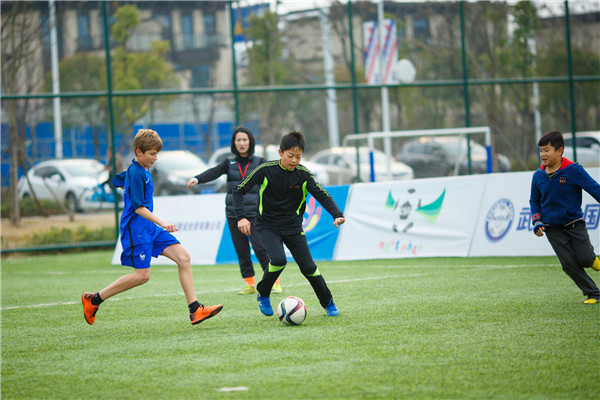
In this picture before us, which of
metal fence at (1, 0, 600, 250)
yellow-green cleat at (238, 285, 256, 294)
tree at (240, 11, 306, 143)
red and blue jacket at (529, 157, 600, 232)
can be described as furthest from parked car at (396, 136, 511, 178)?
red and blue jacket at (529, 157, 600, 232)

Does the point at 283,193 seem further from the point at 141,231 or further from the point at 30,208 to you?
the point at 30,208

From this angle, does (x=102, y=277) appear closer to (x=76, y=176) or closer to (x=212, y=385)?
(x=76, y=176)

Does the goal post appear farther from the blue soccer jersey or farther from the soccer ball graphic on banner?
the blue soccer jersey

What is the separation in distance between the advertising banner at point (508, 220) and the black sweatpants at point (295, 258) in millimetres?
5326

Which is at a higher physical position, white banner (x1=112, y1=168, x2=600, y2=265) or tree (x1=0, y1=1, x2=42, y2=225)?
tree (x1=0, y1=1, x2=42, y2=225)

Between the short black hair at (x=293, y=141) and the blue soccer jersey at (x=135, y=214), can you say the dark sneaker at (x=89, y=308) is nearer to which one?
the blue soccer jersey at (x=135, y=214)

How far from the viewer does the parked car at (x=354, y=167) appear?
17.8m

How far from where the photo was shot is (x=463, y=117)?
1872cm

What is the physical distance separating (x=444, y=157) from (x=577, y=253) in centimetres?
1144

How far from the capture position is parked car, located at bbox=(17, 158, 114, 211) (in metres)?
16.4

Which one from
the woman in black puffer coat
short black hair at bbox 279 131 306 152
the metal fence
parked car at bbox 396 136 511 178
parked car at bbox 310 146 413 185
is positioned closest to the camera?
short black hair at bbox 279 131 306 152

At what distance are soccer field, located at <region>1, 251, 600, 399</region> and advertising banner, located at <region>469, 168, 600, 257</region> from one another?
5.14 ft

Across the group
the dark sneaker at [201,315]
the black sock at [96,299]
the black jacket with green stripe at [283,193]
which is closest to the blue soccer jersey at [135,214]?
the black sock at [96,299]

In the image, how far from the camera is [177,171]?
17.7 metres
